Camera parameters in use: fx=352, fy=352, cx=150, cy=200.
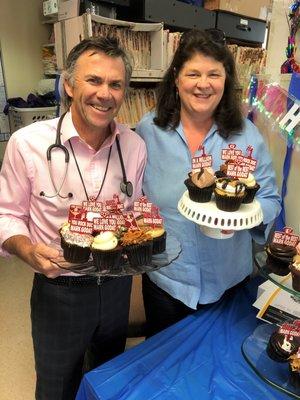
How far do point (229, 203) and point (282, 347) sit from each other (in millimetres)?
Result: 453

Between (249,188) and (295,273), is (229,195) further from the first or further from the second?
(295,273)

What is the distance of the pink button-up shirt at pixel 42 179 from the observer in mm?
1188

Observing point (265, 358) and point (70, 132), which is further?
point (70, 132)

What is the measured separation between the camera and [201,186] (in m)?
1.14

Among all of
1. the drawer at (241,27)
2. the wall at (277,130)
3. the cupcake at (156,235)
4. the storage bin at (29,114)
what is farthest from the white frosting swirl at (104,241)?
the drawer at (241,27)

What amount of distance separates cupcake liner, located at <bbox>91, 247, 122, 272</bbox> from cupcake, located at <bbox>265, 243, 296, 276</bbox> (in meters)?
0.46

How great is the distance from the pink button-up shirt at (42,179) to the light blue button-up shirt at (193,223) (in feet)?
0.54

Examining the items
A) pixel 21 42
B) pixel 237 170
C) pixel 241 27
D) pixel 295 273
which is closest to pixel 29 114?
pixel 21 42

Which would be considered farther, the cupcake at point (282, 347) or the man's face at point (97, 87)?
the man's face at point (97, 87)

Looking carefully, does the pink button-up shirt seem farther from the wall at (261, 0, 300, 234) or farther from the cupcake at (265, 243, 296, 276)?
the wall at (261, 0, 300, 234)

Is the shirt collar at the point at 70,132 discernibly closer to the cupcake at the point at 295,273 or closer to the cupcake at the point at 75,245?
the cupcake at the point at 75,245

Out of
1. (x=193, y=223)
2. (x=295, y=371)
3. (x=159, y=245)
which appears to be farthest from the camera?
(x=193, y=223)

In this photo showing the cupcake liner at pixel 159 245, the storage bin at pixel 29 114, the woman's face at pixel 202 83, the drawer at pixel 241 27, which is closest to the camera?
the cupcake liner at pixel 159 245

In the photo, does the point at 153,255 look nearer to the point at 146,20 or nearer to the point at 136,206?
the point at 136,206
